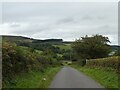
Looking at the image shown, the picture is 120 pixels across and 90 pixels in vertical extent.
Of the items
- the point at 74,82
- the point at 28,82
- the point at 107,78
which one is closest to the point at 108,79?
the point at 107,78

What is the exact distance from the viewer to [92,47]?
7819 cm

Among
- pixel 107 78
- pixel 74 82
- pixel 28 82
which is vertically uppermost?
pixel 28 82

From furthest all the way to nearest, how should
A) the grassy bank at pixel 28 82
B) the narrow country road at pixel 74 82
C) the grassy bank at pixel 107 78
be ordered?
1. the narrow country road at pixel 74 82
2. the grassy bank at pixel 107 78
3. the grassy bank at pixel 28 82

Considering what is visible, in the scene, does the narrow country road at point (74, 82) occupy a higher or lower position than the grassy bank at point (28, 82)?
lower

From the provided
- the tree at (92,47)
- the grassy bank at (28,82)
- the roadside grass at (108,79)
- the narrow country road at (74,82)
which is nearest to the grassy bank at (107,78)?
the roadside grass at (108,79)

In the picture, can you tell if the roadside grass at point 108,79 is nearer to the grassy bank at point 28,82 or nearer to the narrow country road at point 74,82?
the narrow country road at point 74,82

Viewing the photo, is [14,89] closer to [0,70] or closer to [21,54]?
[0,70]

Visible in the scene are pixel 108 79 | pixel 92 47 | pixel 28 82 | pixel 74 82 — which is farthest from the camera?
pixel 92 47

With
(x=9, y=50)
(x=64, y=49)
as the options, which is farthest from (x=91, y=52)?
(x=64, y=49)

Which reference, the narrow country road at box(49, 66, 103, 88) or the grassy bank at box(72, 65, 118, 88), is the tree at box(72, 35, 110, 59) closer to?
the grassy bank at box(72, 65, 118, 88)

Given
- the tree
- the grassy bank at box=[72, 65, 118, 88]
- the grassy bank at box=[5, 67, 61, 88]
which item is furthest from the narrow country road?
the tree

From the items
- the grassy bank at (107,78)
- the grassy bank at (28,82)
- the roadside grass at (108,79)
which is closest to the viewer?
the grassy bank at (28,82)

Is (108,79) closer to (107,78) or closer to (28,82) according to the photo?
(107,78)

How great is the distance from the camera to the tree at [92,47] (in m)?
77.2
